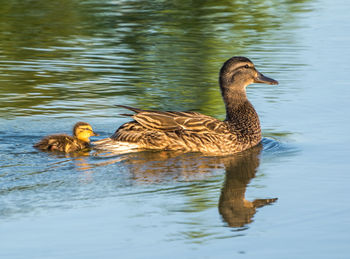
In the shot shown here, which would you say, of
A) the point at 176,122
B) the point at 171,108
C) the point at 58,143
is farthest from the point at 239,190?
the point at 171,108

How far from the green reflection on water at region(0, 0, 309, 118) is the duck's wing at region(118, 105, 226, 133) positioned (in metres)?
1.48

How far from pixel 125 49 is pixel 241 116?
17.0 feet

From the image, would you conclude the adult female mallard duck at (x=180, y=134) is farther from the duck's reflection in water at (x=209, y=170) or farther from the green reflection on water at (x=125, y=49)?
the green reflection on water at (x=125, y=49)

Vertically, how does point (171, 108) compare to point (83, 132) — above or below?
below

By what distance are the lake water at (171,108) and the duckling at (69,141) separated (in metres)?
0.19

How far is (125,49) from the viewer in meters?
14.0

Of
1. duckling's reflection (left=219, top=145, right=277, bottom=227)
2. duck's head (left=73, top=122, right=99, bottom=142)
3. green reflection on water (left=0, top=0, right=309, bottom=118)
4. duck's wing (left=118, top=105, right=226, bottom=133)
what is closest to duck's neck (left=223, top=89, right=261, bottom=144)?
duckling's reflection (left=219, top=145, right=277, bottom=227)

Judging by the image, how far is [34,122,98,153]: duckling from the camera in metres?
8.46

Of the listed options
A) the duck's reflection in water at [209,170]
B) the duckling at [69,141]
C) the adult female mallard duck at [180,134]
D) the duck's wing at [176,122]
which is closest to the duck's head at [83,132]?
the duckling at [69,141]

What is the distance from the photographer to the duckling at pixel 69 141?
8.46 meters

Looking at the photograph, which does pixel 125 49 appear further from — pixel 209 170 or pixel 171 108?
pixel 209 170

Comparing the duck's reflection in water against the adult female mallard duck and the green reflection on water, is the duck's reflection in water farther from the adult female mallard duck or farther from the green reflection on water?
→ the green reflection on water

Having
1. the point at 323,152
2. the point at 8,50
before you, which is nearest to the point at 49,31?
the point at 8,50

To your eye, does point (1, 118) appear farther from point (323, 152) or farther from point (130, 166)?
point (323, 152)
